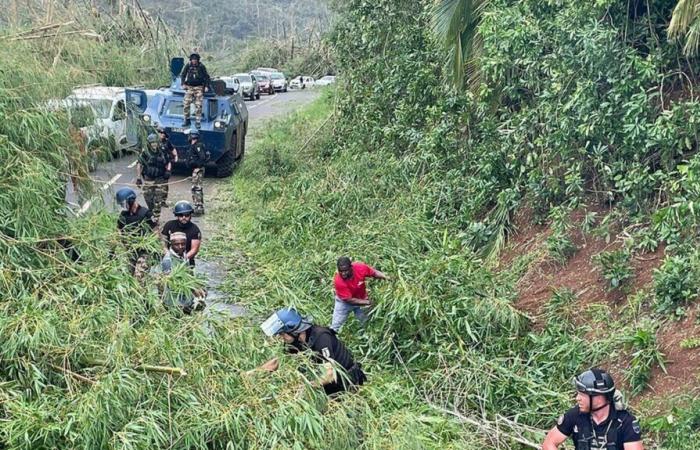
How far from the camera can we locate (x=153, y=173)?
12555mm

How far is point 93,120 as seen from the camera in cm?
1002

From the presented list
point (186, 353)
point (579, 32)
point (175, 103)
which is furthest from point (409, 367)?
point (175, 103)

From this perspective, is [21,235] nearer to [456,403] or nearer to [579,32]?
[456,403]

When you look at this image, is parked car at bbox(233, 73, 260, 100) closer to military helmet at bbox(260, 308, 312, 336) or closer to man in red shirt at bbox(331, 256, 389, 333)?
man in red shirt at bbox(331, 256, 389, 333)

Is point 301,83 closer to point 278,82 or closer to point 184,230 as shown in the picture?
point 278,82

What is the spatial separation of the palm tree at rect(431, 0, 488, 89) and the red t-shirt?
467 centimetres

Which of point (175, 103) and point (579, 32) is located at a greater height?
point (579, 32)

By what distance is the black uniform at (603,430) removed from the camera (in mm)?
5289

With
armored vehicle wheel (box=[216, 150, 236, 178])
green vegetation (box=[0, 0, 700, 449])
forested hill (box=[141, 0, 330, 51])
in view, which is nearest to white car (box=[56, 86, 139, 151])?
green vegetation (box=[0, 0, 700, 449])

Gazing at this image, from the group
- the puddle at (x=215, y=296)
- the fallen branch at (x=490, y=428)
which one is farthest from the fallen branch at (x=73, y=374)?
the fallen branch at (x=490, y=428)

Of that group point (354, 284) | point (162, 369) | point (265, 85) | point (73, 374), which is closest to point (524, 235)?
point (354, 284)

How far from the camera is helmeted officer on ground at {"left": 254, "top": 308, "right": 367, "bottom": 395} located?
621 cm

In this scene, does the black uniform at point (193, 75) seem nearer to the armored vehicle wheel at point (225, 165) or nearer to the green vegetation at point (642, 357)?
the armored vehicle wheel at point (225, 165)

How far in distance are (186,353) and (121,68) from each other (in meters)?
6.49
